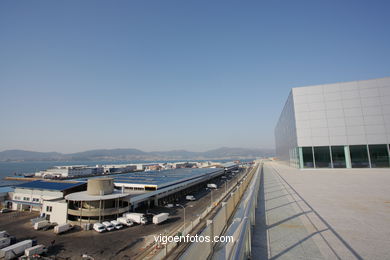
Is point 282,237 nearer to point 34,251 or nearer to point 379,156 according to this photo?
point 34,251

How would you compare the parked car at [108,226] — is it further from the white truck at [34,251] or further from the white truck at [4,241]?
the white truck at [4,241]

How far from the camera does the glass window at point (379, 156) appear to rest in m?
37.5

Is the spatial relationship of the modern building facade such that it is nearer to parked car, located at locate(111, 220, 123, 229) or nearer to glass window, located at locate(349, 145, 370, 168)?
glass window, located at locate(349, 145, 370, 168)

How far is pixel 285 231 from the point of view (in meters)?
5.72

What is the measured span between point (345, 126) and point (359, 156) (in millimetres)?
6788

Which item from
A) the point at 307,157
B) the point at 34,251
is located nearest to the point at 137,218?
the point at 34,251

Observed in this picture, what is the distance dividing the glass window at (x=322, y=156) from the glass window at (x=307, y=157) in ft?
3.11

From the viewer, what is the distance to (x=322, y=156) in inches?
1577

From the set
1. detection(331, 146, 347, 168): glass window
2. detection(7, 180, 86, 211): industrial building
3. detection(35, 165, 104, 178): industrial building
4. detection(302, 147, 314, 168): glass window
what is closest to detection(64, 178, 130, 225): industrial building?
detection(7, 180, 86, 211): industrial building

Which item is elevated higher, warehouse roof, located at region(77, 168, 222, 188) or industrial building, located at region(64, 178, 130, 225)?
warehouse roof, located at region(77, 168, 222, 188)

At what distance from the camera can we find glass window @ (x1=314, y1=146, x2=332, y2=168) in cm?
3950

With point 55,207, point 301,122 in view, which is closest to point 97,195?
point 55,207

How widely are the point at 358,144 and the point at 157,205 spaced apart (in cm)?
4534

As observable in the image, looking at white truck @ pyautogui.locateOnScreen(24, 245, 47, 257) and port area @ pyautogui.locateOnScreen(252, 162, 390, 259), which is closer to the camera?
port area @ pyautogui.locateOnScreen(252, 162, 390, 259)
